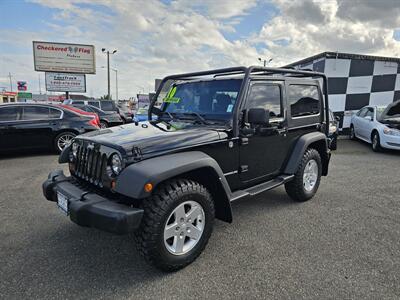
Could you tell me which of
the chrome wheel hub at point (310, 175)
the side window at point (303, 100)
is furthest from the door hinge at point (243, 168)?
the chrome wheel hub at point (310, 175)

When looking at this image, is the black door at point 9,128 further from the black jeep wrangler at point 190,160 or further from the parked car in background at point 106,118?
the parked car in background at point 106,118

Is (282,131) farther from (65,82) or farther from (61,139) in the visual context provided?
(65,82)

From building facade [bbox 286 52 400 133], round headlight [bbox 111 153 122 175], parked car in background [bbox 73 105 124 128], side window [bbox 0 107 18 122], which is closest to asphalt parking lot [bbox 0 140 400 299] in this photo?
round headlight [bbox 111 153 122 175]

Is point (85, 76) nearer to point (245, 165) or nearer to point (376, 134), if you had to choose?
point (376, 134)

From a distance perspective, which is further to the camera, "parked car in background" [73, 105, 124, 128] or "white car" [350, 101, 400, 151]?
"parked car in background" [73, 105, 124, 128]

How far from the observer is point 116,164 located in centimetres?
235

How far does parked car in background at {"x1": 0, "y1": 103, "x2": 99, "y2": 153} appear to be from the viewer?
259 inches

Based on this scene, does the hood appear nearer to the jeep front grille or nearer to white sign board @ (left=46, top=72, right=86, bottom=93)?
the jeep front grille

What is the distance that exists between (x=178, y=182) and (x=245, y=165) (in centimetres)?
103

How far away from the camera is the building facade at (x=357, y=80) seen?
10.2 m

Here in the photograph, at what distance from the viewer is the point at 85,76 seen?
23.3 m

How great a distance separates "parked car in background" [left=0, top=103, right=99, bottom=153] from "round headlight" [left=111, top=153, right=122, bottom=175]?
545cm

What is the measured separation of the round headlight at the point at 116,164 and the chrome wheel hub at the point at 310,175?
9.00 ft

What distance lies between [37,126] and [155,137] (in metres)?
5.62
